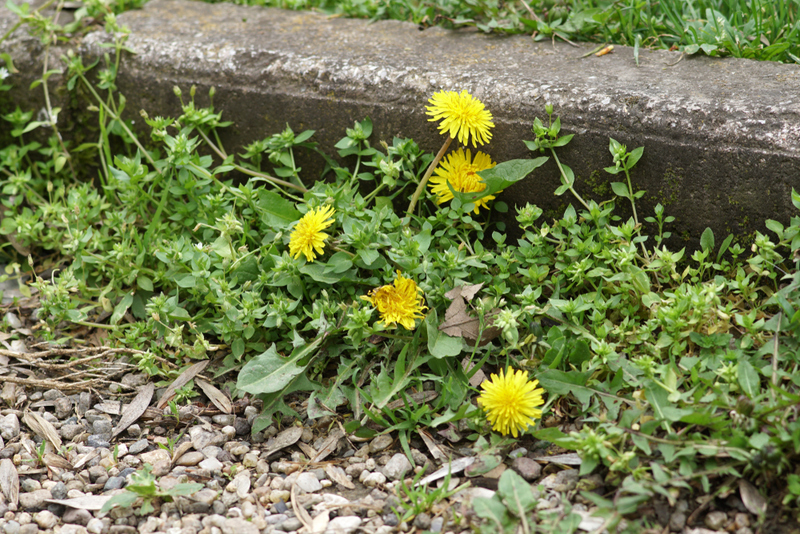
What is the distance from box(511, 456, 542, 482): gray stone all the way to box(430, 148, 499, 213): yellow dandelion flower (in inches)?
35.3

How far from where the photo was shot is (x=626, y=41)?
2.53 metres

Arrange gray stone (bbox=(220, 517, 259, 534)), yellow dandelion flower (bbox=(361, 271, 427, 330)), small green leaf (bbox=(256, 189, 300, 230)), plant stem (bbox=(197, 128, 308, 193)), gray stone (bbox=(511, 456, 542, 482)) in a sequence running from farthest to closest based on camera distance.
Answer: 1. plant stem (bbox=(197, 128, 308, 193))
2. small green leaf (bbox=(256, 189, 300, 230))
3. yellow dandelion flower (bbox=(361, 271, 427, 330))
4. gray stone (bbox=(511, 456, 542, 482))
5. gray stone (bbox=(220, 517, 259, 534))

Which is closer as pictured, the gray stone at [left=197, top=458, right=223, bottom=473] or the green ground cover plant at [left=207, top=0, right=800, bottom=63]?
the gray stone at [left=197, top=458, right=223, bottom=473]

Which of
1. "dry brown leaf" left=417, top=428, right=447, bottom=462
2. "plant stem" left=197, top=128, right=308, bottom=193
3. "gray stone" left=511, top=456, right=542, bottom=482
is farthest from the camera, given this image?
"plant stem" left=197, top=128, right=308, bottom=193

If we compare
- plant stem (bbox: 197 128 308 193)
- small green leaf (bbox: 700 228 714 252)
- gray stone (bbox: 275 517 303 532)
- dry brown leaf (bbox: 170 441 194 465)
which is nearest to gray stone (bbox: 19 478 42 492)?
dry brown leaf (bbox: 170 441 194 465)

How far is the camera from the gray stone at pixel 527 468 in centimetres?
171

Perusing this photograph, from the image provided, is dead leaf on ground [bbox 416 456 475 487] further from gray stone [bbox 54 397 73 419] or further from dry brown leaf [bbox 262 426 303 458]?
gray stone [bbox 54 397 73 419]

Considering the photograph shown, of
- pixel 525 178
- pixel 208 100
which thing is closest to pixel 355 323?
pixel 525 178

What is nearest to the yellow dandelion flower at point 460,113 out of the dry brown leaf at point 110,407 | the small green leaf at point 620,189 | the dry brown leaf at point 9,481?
the small green leaf at point 620,189

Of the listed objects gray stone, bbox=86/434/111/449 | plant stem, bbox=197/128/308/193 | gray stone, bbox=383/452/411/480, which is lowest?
gray stone, bbox=86/434/111/449

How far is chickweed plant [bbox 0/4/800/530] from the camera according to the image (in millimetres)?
1626

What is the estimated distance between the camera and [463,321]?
2.03 metres

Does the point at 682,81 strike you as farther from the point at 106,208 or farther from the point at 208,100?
the point at 106,208

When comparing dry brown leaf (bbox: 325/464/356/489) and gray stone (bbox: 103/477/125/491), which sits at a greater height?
dry brown leaf (bbox: 325/464/356/489)
